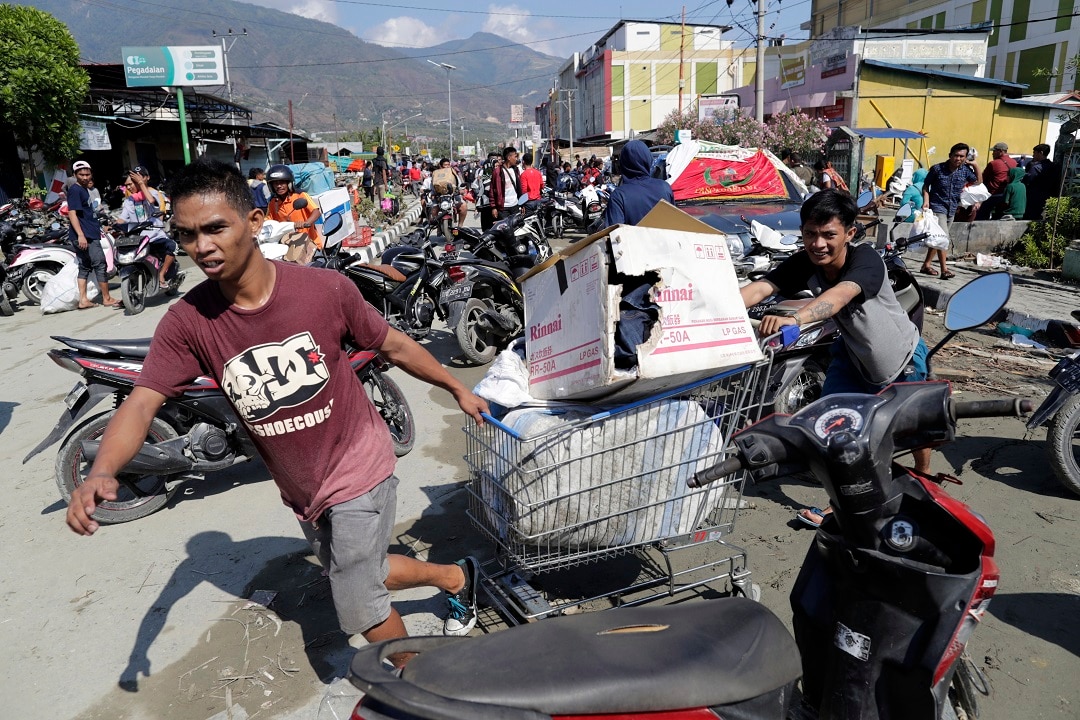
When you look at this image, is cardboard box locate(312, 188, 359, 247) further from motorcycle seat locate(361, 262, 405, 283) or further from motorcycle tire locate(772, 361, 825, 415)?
motorcycle tire locate(772, 361, 825, 415)

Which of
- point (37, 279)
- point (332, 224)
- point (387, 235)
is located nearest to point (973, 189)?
point (332, 224)

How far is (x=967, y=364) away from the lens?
624 centimetres

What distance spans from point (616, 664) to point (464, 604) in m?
1.63

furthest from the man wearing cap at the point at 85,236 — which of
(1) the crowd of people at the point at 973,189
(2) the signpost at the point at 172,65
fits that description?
(2) the signpost at the point at 172,65

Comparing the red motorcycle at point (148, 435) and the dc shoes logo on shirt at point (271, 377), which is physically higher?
the dc shoes logo on shirt at point (271, 377)

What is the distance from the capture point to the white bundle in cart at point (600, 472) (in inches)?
101

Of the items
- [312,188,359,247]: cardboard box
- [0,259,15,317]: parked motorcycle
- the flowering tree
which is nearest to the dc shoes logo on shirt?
[312,188,359,247]: cardboard box

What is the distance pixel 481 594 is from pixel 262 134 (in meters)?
35.8

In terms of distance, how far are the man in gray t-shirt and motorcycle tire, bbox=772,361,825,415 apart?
139 centimetres

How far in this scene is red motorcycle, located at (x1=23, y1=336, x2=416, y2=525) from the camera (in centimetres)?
408

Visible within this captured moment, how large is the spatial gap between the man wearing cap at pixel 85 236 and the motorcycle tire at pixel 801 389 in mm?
8799

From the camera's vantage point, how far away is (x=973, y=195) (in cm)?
1148

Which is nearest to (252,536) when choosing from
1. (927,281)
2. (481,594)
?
(481,594)

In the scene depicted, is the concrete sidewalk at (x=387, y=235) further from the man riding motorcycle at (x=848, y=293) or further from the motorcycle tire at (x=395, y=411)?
the man riding motorcycle at (x=848, y=293)
